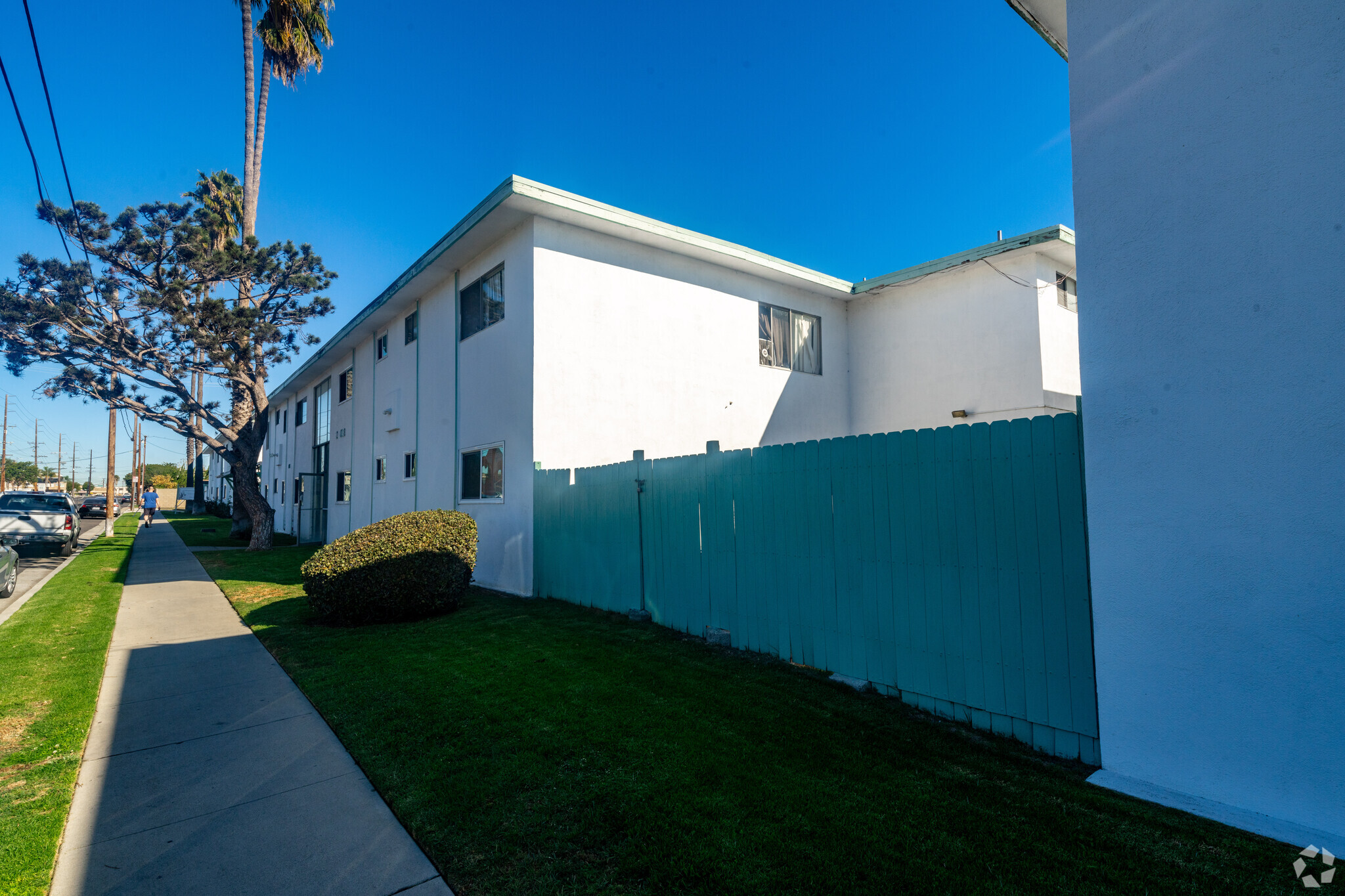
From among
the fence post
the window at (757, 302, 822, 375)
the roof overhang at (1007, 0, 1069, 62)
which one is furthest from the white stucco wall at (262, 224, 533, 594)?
the roof overhang at (1007, 0, 1069, 62)

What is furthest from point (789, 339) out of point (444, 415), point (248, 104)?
point (248, 104)

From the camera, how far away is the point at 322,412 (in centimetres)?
2197

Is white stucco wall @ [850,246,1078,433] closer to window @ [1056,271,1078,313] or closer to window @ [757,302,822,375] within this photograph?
window @ [1056,271,1078,313]

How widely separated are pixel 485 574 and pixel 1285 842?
1030cm

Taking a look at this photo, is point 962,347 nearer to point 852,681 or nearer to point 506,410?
point 506,410

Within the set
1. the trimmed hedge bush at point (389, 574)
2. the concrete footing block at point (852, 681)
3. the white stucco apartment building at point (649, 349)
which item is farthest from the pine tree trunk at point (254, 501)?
the concrete footing block at point (852, 681)

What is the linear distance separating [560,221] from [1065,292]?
919 cm

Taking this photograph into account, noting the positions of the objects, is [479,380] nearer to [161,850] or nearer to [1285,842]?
[161,850]

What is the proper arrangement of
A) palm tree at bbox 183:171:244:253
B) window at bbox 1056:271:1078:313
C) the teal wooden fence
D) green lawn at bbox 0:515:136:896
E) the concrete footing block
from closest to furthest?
green lawn at bbox 0:515:136:896
the teal wooden fence
the concrete footing block
window at bbox 1056:271:1078:313
palm tree at bbox 183:171:244:253

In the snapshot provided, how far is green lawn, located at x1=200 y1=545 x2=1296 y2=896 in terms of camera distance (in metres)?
2.74

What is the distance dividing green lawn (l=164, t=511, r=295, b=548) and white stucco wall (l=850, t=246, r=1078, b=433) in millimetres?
18137

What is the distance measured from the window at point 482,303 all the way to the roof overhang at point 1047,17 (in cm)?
779

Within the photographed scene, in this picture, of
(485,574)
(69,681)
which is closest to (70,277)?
(485,574)

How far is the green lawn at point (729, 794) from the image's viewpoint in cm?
274
